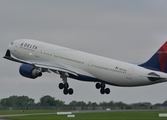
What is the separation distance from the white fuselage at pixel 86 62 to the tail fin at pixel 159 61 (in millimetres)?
1227

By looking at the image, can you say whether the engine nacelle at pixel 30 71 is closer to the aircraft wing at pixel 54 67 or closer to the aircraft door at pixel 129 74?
the aircraft wing at pixel 54 67

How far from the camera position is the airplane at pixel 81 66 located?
331ft

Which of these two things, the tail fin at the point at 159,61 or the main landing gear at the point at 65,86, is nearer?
the tail fin at the point at 159,61

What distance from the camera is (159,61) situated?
100875 millimetres

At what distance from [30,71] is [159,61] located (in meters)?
22.6

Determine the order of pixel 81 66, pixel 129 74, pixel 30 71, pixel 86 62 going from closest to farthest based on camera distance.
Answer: pixel 129 74
pixel 86 62
pixel 81 66
pixel 30 71

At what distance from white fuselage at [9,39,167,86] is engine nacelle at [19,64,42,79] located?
319 centimetres

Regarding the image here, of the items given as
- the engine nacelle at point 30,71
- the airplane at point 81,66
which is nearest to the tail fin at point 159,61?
the airplane at point 81,66

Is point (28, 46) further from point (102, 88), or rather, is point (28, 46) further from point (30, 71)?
point (102, 88)

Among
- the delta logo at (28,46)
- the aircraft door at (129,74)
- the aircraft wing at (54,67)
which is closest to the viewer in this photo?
the aircraft door at (129,74)

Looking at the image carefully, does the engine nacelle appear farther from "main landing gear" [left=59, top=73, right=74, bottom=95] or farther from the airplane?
"main landing gear" [left=59, top=73, right=74, bottom=95]

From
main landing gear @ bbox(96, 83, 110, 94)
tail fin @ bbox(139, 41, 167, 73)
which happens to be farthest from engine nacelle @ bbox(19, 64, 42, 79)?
tail fin @ bbox(139, 41, 167, 73)

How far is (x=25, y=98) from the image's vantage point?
195875mm

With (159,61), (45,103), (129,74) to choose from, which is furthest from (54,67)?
(45,103)
